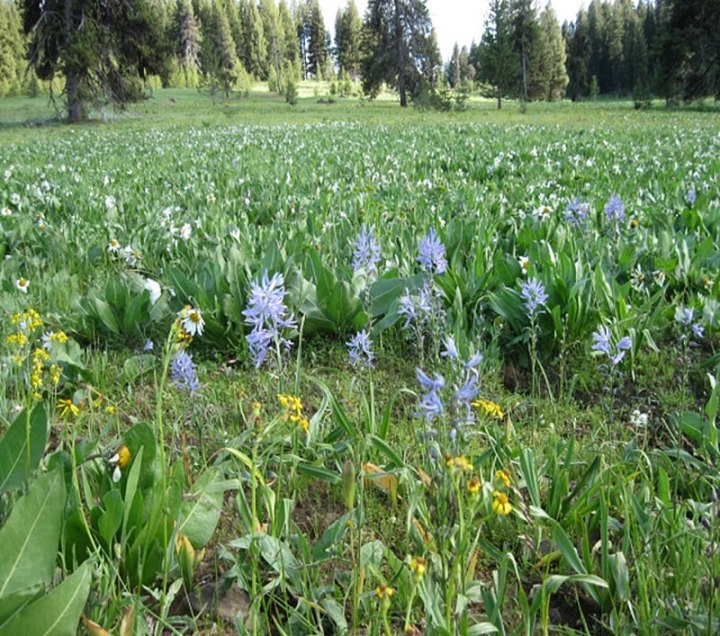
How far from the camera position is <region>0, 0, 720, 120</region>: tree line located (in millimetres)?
27953

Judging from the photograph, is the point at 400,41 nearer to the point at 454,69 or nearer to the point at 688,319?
the point at 688,319

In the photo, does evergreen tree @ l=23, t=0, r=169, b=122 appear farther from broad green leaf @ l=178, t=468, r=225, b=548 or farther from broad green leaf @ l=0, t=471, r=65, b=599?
broad green leaf @ l=0, t=471, r=65, b=599

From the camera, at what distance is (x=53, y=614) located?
1130mm

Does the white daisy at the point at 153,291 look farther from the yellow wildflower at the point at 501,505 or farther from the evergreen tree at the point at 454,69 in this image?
the evergreen tree at the point at 454,69

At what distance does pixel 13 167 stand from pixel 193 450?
9438mm

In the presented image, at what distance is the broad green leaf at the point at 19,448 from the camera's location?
1.49 metres

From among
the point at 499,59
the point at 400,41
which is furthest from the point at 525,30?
the point at 400,41

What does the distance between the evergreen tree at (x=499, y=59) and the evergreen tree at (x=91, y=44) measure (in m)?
27.4

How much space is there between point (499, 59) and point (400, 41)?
327 inches

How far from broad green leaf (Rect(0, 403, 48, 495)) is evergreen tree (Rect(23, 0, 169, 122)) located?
28.5 meters

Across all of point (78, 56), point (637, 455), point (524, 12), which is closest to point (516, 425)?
point (637, 455)

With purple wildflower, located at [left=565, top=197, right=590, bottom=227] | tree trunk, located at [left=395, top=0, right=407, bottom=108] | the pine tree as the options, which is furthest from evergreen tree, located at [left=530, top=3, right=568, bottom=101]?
purple wildflower, located at [left=565, top=197, right=590, bottom=227]

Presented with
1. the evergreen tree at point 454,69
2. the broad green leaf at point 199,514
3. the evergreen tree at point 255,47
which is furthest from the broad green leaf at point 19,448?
the evergreen tree at point 454,69

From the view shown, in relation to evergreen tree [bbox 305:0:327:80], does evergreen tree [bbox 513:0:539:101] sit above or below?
below
